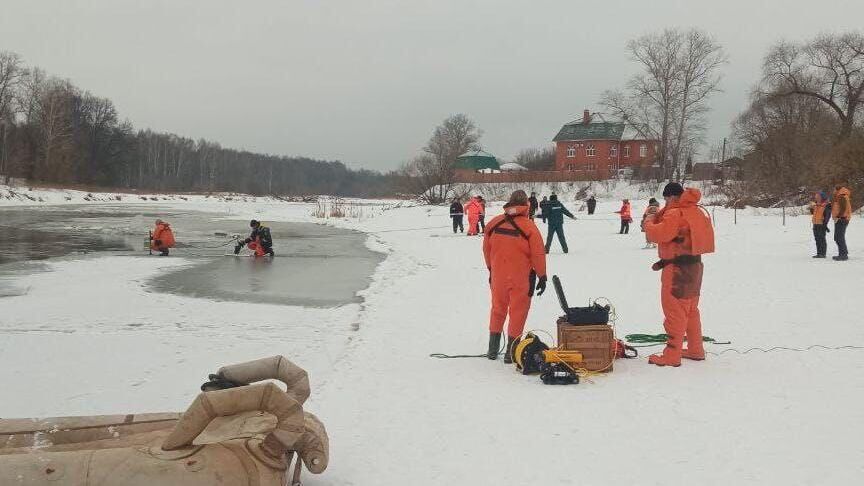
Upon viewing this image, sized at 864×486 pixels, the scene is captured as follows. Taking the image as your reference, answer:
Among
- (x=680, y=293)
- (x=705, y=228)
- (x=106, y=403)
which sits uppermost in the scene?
(x=705, y=228)

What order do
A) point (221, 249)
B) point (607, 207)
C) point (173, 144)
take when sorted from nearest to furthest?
point (221, 249)
point (607, 207)
point (173, 144)

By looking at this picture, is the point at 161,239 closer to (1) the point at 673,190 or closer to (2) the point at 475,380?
(2) the point at 475,380

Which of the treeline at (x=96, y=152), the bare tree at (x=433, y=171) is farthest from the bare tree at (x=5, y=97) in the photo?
the bare tree at (x=433, y=171)

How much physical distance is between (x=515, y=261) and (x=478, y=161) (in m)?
79.6

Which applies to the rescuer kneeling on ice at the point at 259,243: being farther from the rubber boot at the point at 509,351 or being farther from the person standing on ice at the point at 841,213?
the person standing on ice at the point at 841,213

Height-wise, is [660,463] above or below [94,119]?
below

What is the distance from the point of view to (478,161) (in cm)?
8506

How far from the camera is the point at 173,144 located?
130625 mm

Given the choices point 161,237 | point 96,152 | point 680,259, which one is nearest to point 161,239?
point 161,237

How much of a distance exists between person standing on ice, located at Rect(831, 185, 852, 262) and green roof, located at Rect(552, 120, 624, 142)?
57776 millimetres

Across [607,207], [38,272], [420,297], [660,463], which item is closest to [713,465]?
[660,463]

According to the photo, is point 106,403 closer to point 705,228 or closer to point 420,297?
point 705,228

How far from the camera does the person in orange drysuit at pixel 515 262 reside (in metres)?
6.41

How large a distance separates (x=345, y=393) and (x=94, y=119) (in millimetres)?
108357
